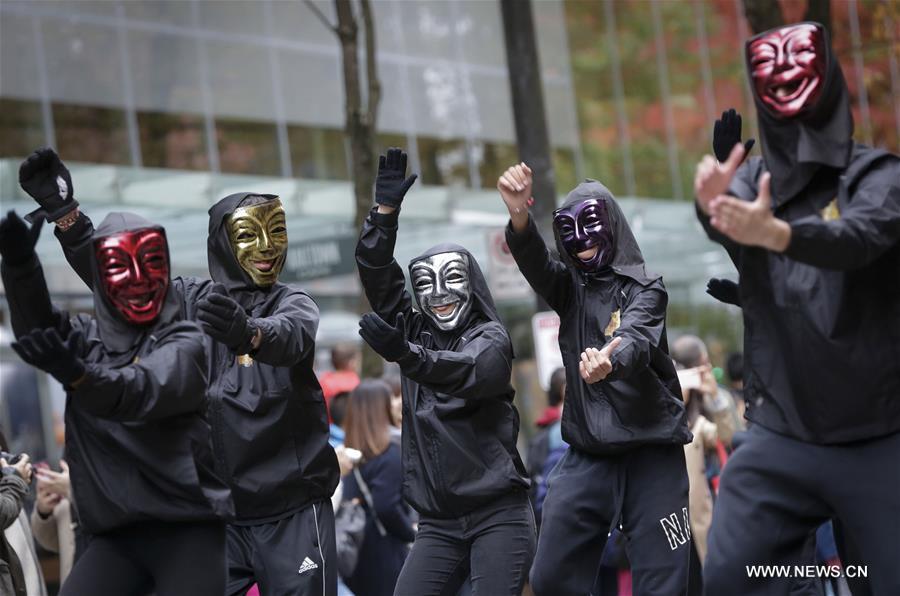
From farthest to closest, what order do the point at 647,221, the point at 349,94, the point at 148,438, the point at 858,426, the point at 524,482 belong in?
the point at 647,221
the point at 349,94
the point at 524,482
the point at 148,438
the point at 858,426

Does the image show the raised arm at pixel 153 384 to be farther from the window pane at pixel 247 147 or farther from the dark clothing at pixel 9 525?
the window pane at pixel 247 147

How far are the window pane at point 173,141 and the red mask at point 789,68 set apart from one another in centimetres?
1322

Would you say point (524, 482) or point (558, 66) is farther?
point (558, 66)

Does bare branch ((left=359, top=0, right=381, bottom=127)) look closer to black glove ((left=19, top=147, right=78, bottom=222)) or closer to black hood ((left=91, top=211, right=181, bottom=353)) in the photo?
black glove ((left=19, top=147, right=78, bottom=222))

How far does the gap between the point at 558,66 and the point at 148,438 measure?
18753 mm

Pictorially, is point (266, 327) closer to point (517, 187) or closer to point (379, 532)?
point (517, 187)

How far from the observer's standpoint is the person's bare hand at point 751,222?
477cm

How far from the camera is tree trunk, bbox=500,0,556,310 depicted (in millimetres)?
13664

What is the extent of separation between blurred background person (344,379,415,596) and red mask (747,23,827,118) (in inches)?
173

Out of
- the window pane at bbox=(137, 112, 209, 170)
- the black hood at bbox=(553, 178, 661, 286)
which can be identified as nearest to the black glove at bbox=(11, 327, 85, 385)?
the black hood at bbox=(553, 178, 661, 286)

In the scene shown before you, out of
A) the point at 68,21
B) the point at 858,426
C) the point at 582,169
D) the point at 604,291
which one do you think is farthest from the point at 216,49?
the point at 858,426

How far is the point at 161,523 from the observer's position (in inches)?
233

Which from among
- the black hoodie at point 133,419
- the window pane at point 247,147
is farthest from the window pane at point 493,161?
the black hoodie at point 133,419

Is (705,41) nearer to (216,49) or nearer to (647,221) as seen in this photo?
(647,221)
